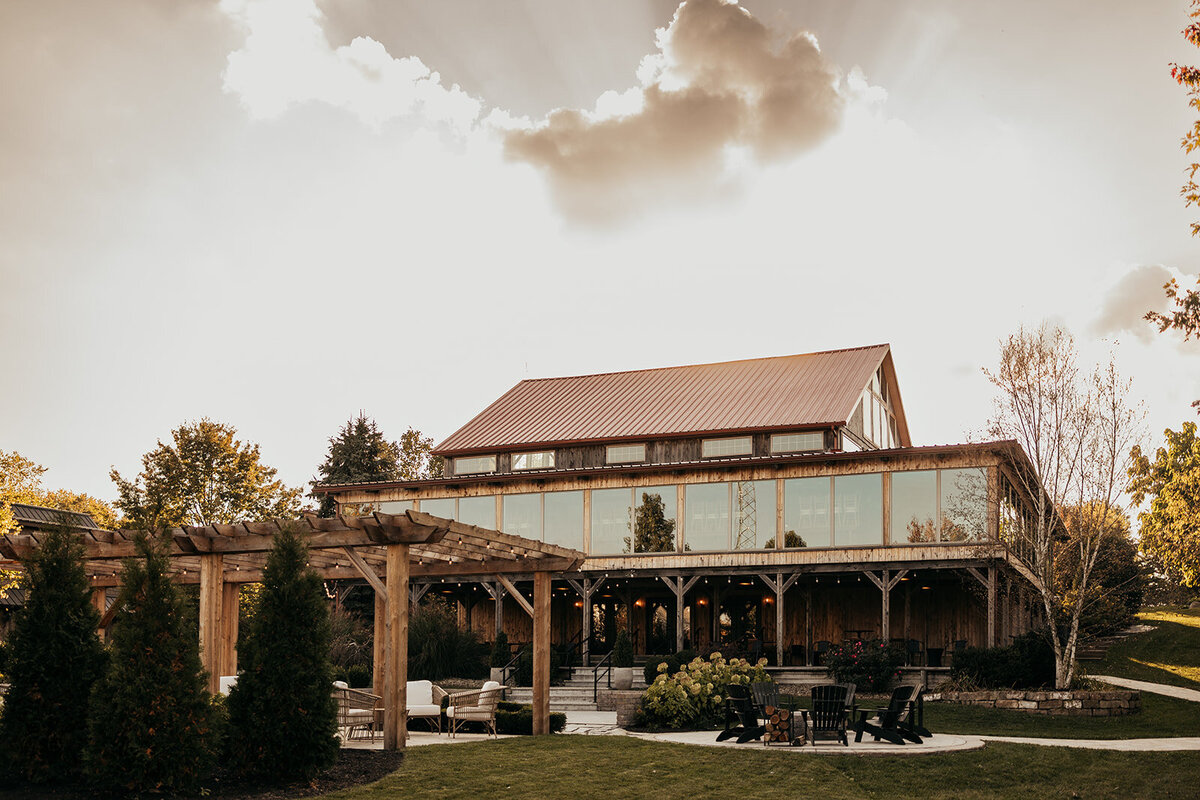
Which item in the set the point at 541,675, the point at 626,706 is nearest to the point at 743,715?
the point at 626,706

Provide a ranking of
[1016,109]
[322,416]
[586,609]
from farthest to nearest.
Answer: [322,416] → [586,609] → [1016,109]

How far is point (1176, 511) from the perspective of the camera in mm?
39750

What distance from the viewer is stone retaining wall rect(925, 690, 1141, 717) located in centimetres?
1856

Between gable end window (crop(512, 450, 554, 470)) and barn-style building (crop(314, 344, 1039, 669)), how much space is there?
0.13ft

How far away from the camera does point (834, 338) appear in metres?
34.8

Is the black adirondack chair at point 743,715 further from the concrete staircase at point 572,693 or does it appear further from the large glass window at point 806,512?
the large glass window at point 806,512

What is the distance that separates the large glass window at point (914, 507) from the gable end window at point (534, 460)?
9816 mm

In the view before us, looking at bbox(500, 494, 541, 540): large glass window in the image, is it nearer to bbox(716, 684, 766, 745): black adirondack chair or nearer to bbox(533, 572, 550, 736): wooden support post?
bbox(533, 572, 550, 736): wooden support post

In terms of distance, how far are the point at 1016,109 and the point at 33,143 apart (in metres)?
18.1

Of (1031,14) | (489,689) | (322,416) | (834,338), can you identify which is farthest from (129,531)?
(322,416)

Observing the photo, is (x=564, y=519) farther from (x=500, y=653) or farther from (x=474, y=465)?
(x=500, y=653)

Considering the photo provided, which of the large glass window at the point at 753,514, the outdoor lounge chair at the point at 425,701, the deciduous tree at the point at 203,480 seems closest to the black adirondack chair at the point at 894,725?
the outdoor lounge chair at the point at 425,701

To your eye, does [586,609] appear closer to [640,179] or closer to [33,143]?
[640,179]

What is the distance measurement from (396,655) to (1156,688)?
17.2m
